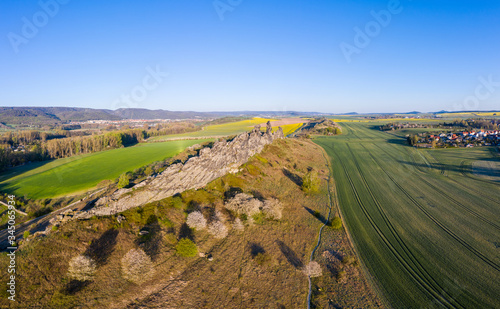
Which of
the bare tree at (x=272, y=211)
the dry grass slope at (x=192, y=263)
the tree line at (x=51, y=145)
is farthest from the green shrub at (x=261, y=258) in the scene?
the tree line at (x=51, y=145)

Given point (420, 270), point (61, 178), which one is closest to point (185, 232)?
point (420, 270)

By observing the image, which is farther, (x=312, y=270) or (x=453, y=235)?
(x=453, y=235)

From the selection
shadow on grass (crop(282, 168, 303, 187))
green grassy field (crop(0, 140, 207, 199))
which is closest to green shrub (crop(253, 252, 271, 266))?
shadow on grass (crop(282, 168, 303, 187))

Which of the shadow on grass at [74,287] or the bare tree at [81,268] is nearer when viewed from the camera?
the shadow on grass at [74,287]

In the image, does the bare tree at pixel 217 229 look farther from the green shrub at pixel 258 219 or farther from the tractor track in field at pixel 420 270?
the tractor track in field at pixel 420 270

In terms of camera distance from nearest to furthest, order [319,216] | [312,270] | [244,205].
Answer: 1. [312,270]
2. [244,205]
3. [319,216]

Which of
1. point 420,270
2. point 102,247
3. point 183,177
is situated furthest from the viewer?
point 183,177

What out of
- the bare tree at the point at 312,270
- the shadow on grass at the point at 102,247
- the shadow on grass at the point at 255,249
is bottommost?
the bare tree at the point at 312,270

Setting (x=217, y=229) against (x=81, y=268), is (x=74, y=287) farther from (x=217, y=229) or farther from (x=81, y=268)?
(x=217, y=229)
